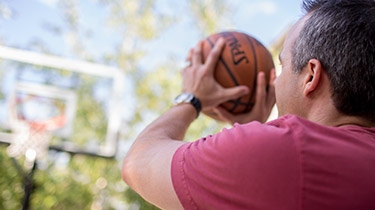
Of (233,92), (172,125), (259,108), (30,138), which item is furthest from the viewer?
(30,138)

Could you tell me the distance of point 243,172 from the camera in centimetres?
89

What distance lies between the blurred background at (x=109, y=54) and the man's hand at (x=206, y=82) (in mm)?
6760

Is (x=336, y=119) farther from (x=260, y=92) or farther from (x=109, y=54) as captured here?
(x=109, y=54)

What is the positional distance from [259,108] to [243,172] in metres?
1.14

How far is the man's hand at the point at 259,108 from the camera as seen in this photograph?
1.96 m

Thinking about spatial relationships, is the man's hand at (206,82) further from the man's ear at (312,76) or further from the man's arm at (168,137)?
the man's ear at (312,76)

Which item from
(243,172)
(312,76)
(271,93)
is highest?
(312,76)

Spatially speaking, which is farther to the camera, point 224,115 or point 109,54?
point 109,54

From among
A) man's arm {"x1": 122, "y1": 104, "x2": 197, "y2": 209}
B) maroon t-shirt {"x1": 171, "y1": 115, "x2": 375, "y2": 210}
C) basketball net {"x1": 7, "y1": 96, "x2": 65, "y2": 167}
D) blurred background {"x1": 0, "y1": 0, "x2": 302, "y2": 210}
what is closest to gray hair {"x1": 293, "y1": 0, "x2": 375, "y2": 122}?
maroon t-shirt {"x1": 171, "y1": 115, "x2": 375, "y2": 210}

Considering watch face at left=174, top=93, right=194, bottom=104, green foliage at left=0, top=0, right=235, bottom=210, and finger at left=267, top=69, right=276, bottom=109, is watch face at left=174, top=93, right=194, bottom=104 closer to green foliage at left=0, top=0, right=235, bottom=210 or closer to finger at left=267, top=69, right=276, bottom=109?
finger at left=267, top=69, right=276, bottom=109

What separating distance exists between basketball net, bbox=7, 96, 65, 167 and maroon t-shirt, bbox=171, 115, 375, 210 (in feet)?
16.4

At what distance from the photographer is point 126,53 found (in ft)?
38.7

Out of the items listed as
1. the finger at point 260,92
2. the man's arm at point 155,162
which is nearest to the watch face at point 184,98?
Answer: the man's arm at point 155,162

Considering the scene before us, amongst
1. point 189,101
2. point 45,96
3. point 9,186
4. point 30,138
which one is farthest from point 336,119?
point 9,186
